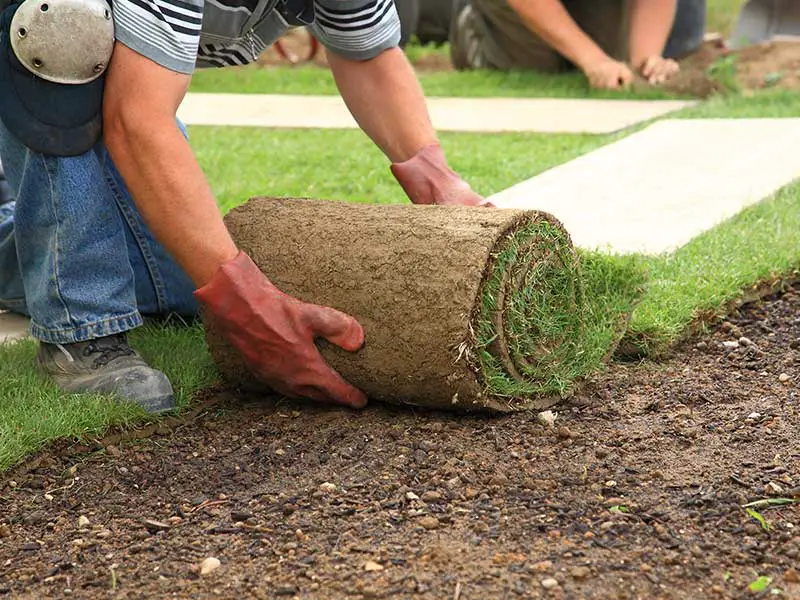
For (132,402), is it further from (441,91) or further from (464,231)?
(441,91)

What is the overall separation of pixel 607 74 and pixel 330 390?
4.15 meters

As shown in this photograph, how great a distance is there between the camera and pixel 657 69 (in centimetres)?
655

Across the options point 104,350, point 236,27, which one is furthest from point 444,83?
point 104,350

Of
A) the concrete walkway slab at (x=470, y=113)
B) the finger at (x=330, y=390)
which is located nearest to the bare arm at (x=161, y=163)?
the finger at (x=330, y=390)

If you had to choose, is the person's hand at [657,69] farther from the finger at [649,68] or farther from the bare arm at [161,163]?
the bare arm at [161,163]

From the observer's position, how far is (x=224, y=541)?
2.19m

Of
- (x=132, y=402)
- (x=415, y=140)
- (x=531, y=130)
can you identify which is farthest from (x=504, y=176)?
(x=132, y=402)

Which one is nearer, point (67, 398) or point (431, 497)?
point (431, 497)

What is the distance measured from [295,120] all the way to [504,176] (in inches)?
71.3

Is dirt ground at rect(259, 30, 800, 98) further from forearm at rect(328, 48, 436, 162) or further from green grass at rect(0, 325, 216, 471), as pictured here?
green grass at rect(0, 325, 216, 471)

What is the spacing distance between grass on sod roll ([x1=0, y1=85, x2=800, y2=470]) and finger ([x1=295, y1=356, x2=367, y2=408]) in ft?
1.14

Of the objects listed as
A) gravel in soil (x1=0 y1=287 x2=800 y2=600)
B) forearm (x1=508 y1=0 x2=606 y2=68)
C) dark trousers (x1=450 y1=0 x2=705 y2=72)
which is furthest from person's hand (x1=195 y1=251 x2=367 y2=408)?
dark trousers (x1=450 y1=0 x2=705 y2=72)

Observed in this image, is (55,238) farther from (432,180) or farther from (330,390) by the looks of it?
(432,180)

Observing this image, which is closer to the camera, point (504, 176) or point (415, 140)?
point (415, 140)
